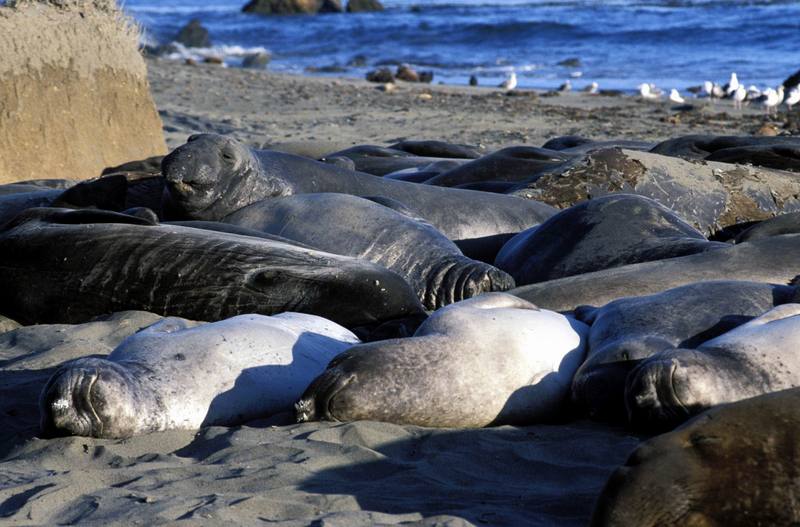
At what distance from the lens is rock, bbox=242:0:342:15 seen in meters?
46.6

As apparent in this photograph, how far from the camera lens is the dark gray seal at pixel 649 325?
4062mm

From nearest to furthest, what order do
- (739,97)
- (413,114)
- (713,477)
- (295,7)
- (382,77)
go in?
1. (713,477)
2. (413,114)
3. (739,97)
4. (382,77)
5. (295,7)

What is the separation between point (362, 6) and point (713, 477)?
45185mm

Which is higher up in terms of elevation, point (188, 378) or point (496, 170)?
point (188, 378)

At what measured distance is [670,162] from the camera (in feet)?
25.7

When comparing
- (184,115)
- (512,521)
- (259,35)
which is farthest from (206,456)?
(259,35)

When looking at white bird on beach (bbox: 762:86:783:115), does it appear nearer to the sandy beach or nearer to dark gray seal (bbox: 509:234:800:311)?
the sandy beach

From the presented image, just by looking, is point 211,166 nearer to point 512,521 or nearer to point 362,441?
point 362,441

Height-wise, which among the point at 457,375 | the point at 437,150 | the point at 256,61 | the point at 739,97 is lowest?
the point at 256,61

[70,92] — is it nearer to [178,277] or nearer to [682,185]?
[178,277]

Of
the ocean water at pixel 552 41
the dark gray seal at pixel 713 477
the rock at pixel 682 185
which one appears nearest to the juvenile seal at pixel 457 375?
the dark gray seal at pixel 713 477

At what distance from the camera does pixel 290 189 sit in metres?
7.23

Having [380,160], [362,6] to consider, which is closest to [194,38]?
[362,6]

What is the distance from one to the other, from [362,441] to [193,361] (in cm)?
73
